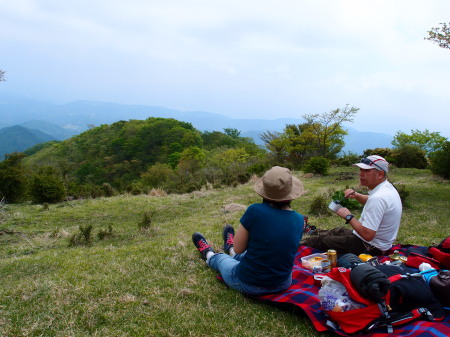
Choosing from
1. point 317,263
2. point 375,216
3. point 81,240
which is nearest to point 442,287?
point 375,216

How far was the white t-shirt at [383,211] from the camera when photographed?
12.8 feet

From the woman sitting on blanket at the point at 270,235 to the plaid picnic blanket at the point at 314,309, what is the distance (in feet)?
0.48

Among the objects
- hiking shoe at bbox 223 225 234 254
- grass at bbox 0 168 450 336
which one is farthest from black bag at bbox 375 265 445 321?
hiking shoe at bbox 223 225 234 254

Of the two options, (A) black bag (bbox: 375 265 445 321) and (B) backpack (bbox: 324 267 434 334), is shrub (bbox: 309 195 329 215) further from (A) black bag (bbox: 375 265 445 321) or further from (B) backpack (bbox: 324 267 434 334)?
(B) backpack (bbox: 324 267 434 334)

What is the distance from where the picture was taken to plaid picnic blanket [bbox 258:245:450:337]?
9.00 ft

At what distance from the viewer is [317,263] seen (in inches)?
165

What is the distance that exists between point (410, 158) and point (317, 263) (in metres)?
21.6

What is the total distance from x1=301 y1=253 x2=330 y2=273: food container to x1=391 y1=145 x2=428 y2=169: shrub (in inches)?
803

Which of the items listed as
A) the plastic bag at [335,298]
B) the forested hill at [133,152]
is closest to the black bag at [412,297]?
the plastic bag at [335,298]

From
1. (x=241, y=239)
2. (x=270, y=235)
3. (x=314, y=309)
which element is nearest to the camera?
(x=314, y=309)

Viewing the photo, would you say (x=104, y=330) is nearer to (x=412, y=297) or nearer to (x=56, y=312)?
(x=56, y=312)

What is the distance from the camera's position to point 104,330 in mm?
2926

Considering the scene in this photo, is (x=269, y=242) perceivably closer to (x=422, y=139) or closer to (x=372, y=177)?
(x=372, y=177)

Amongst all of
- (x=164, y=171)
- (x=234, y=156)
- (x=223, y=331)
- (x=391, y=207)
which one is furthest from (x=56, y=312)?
(x=234, y=156)
